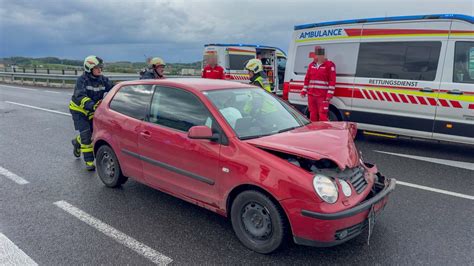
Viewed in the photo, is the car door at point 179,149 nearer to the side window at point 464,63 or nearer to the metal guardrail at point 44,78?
the side window at point 464,63

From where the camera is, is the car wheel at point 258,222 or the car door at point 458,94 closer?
the car wheel at point 258,222

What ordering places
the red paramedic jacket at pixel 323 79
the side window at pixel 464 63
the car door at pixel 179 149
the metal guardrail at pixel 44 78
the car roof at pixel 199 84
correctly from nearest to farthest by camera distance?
1. the car door at pixel 179 149
2. the car roof at pixel 199 84
3. the side window at pixel 464 63
4. the red paramedic jacket at pixel 323 79
5. the metal guardrail at pixel 44 78

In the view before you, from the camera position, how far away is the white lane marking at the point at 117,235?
10.1 ft

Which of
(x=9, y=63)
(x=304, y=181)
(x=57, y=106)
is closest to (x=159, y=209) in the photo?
(x=304, y=181)

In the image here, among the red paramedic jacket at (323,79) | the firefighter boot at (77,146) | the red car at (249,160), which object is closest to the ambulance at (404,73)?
the red paramedic jacket at (323,79)

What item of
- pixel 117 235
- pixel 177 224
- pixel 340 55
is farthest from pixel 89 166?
pixel 340 55

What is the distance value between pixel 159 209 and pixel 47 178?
217cm

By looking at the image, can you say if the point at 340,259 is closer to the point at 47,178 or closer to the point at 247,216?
the point at 247,216

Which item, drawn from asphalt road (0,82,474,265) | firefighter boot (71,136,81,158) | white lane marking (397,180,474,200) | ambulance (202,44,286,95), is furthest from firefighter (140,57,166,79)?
ambulance (202,44,286,95)

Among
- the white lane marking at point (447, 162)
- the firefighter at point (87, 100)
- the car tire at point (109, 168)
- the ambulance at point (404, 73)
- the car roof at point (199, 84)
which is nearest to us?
the car roof at point (199, 84)

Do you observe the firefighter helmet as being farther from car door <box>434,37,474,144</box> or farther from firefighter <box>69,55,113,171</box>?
car door <box>434,37,474,144</box>

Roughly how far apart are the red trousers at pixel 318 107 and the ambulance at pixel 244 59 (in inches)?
249

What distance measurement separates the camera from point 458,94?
5992 mm

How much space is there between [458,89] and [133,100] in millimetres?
5414
